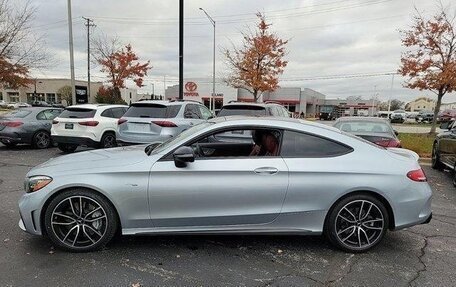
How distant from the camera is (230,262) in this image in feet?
11.6

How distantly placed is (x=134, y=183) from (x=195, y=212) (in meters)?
0.71

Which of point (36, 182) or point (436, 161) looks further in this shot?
point (436, 161)

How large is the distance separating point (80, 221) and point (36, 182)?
0.61m

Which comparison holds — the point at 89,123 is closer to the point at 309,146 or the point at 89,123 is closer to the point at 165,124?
the point at 165,124

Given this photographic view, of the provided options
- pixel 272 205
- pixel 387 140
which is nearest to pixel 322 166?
pixel 272 205

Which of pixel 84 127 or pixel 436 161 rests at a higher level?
pixel 84 127

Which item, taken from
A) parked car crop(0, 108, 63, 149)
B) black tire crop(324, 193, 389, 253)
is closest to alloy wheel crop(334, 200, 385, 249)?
black tire crop(324, 193, 389, 253)

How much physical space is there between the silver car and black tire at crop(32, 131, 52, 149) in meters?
8.51

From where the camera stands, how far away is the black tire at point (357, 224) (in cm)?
375

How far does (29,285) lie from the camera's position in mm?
3000

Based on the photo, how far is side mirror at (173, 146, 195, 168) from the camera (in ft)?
11.5

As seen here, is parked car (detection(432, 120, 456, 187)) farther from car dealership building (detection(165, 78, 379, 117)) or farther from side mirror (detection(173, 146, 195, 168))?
car dealership building (detection(165, 78, 379, 117))

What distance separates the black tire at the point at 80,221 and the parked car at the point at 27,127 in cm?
867

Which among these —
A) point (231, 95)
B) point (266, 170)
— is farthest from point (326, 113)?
point (266, 170)
